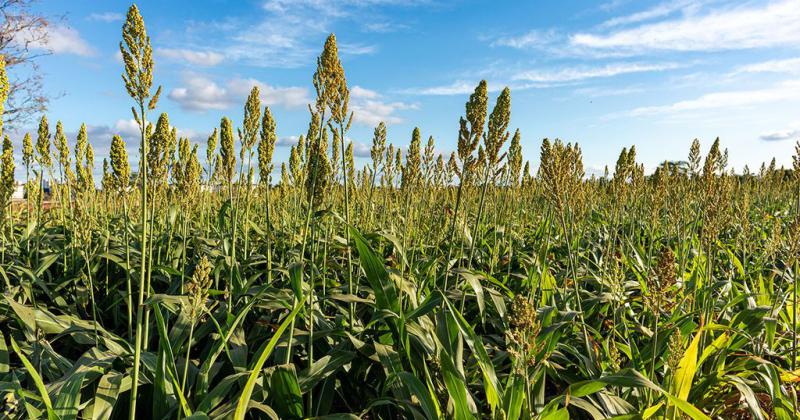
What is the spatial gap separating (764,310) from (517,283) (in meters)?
1.94

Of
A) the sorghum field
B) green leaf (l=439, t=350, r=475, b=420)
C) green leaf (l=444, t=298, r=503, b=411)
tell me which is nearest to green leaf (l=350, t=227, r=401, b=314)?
the sorghum field

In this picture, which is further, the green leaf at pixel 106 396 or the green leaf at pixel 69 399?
the green leaf at pixel 106 396

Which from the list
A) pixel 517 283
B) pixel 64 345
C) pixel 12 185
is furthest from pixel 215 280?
pixel 517 283

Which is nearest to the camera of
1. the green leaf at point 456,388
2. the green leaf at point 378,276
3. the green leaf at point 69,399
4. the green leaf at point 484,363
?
the green leaf at point 69,399

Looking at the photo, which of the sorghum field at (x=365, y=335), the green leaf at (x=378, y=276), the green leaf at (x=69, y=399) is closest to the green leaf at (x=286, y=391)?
the sorghum field at (x=365, y=335)

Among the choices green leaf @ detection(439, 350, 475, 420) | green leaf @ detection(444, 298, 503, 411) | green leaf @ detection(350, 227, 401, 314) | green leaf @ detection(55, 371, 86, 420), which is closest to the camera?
green leaf @ detection(55, 371, 86, 420)

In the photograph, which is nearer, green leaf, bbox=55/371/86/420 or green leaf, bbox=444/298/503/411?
green leaf, bbox=55/371/86/420

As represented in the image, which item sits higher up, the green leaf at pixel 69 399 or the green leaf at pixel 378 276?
the green leaf at pixel 378 276

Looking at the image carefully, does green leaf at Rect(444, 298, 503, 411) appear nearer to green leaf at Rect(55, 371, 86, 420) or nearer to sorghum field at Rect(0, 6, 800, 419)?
sorghum field at Rect(0, 6, 800, 419)

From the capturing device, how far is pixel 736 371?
3.11 m

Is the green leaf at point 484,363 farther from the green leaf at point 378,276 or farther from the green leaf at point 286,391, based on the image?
the green leaf at point 286,391

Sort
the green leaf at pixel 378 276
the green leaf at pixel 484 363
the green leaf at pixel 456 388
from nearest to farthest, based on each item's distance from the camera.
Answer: the green leaf at pixel 456 388 → the green leaf at pixel 484 363 → the green leaf at pixel 378 276

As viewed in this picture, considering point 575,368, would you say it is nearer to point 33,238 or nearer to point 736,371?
point 736,371

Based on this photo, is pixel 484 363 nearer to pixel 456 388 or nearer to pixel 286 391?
pixel 456 388
